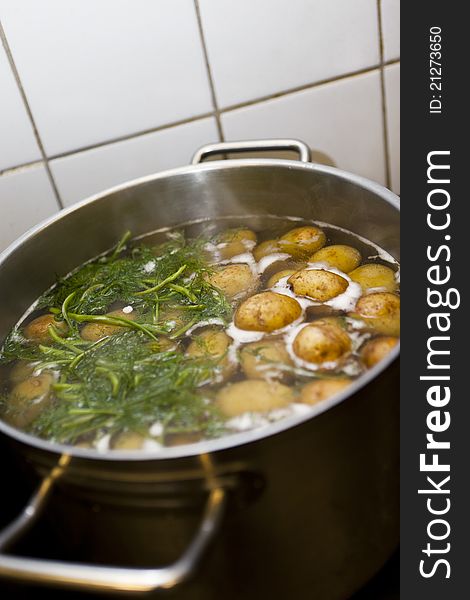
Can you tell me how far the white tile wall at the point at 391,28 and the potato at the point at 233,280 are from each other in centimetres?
45

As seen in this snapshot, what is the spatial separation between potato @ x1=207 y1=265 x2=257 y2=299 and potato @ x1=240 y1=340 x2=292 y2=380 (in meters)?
0.12

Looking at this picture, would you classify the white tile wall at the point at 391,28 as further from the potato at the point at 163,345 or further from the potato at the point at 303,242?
the potato at the point at 163,345

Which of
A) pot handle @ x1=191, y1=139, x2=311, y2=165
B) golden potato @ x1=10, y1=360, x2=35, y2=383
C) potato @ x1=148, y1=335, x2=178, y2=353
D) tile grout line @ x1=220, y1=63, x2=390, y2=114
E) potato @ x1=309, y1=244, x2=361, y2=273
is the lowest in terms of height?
golden potato @ x1=10, y1=360, x2=35, y2=383

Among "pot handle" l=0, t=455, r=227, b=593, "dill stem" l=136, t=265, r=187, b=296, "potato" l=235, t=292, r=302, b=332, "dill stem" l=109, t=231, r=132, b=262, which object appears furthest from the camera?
"dill stem" l=109, t=231, r=132, b=262

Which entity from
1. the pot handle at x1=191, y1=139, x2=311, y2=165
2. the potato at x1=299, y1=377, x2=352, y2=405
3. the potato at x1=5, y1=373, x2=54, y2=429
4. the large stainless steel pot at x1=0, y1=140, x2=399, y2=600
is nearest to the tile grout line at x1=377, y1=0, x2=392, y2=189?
the pot handle at x1=191, y1=139, x2=311, y2=165

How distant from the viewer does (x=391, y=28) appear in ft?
3.19

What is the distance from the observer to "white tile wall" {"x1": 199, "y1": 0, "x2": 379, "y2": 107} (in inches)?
35.7

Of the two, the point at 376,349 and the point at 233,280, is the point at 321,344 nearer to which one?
the point at 376,349

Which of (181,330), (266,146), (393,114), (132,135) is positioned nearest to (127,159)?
(132,135)

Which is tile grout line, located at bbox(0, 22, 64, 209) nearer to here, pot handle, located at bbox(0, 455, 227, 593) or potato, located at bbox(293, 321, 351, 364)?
potato, located at bbox(293, 321, 351, 364)

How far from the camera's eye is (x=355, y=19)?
37.3 inches

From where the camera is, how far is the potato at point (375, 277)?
759mm

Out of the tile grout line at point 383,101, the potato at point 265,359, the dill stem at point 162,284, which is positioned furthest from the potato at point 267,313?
the tile grout line at point 383,101

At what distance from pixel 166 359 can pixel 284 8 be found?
0.56 metres
